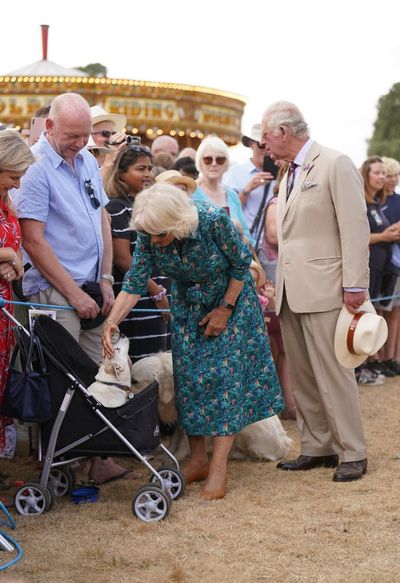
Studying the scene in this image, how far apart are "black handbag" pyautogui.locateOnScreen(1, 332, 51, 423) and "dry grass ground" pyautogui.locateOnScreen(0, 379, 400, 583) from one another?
0.55 m

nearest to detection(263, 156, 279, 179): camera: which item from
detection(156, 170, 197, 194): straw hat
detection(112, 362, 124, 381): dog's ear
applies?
detection(156, 170, 197, 194): straw hat

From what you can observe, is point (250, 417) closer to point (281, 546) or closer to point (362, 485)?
point (362, 485)

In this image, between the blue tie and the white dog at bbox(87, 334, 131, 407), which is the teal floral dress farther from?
the blue tie

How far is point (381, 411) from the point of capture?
763 cm

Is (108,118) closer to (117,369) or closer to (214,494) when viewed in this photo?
(117,369)

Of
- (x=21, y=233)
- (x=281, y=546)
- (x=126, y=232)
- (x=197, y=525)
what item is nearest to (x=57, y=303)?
(x=21, y=233)

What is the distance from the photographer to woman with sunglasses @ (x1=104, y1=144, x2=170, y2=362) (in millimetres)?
5777

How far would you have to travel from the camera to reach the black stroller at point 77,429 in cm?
460

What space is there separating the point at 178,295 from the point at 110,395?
0.75 meters

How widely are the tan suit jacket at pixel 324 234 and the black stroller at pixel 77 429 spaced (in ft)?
3.88

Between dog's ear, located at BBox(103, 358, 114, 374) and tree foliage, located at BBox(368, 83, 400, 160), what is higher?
tree foliage, located at BBox(368, 83, 400, 160)

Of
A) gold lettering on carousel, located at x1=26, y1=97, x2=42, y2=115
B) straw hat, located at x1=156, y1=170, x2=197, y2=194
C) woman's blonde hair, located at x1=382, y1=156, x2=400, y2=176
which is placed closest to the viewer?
straw hat, located at x1=156, y1=170, x2=197, y2=194

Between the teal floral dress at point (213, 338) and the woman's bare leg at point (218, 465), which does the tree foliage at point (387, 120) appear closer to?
the teal floral dress at point (213, 338)

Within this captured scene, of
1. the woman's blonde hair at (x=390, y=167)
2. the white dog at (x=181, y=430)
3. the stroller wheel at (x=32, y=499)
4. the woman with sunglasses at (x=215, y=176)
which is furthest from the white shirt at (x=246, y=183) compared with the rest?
the stroller wheel at (x=32, y=499)
